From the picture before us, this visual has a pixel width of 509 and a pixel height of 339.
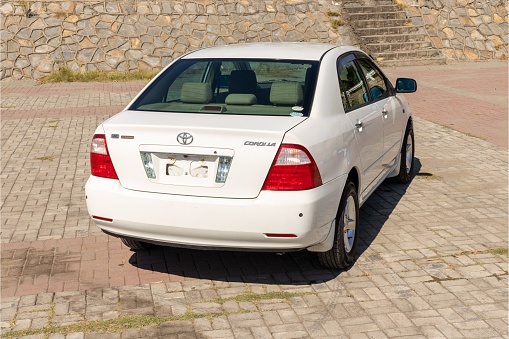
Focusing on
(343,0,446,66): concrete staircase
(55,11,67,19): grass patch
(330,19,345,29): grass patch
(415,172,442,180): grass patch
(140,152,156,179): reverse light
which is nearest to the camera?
(140,152,156,179): reverse light

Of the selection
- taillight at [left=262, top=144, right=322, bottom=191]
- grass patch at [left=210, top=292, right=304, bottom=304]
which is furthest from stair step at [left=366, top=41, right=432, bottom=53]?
taillight at [left=262, top=144, right=322, bottom=191]

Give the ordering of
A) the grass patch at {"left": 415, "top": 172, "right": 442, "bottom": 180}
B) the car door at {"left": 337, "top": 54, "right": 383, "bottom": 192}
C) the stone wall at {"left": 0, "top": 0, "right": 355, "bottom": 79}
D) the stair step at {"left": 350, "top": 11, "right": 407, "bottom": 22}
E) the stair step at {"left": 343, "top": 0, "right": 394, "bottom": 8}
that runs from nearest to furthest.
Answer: the car door at {"left": 337, "top": 54, "right": 383, "bottom": 192} → the grass patch at {"left": 415, "top": 172, "right": 442, "bottom": 180} → the stone wall at {"left": 0, "top": 0, "right": 355, "bottom": 79} → the stair step at {"left": 350, "top": 11, "right": 407, "bottom": 22} → the stair step at {"left": 343, "top": 0, "right": 394, "bottom": 8}

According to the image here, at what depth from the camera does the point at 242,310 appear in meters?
5.29

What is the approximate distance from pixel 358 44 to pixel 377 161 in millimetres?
15606

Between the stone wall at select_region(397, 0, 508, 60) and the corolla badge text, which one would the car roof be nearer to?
the corolla badge text

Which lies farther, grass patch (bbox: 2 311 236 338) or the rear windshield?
the rear windshield

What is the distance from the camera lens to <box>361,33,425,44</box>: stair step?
884 inches

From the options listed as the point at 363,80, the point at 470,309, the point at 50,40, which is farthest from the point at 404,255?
the point at 50,40

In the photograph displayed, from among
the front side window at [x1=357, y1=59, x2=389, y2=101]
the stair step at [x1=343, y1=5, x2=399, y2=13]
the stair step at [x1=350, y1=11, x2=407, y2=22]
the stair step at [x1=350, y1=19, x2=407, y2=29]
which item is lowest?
the stair step at [x1=350, y1=19, x2=407, y2=29]

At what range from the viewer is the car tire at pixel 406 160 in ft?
28.8

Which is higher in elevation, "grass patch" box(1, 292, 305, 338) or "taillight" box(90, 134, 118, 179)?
"taillight" box(90, 134, 118, 179)

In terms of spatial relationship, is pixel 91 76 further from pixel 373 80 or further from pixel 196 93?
pixel 196 93

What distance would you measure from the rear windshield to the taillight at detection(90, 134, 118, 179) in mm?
578

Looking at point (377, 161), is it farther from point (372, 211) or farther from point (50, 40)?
point (50, 40)
